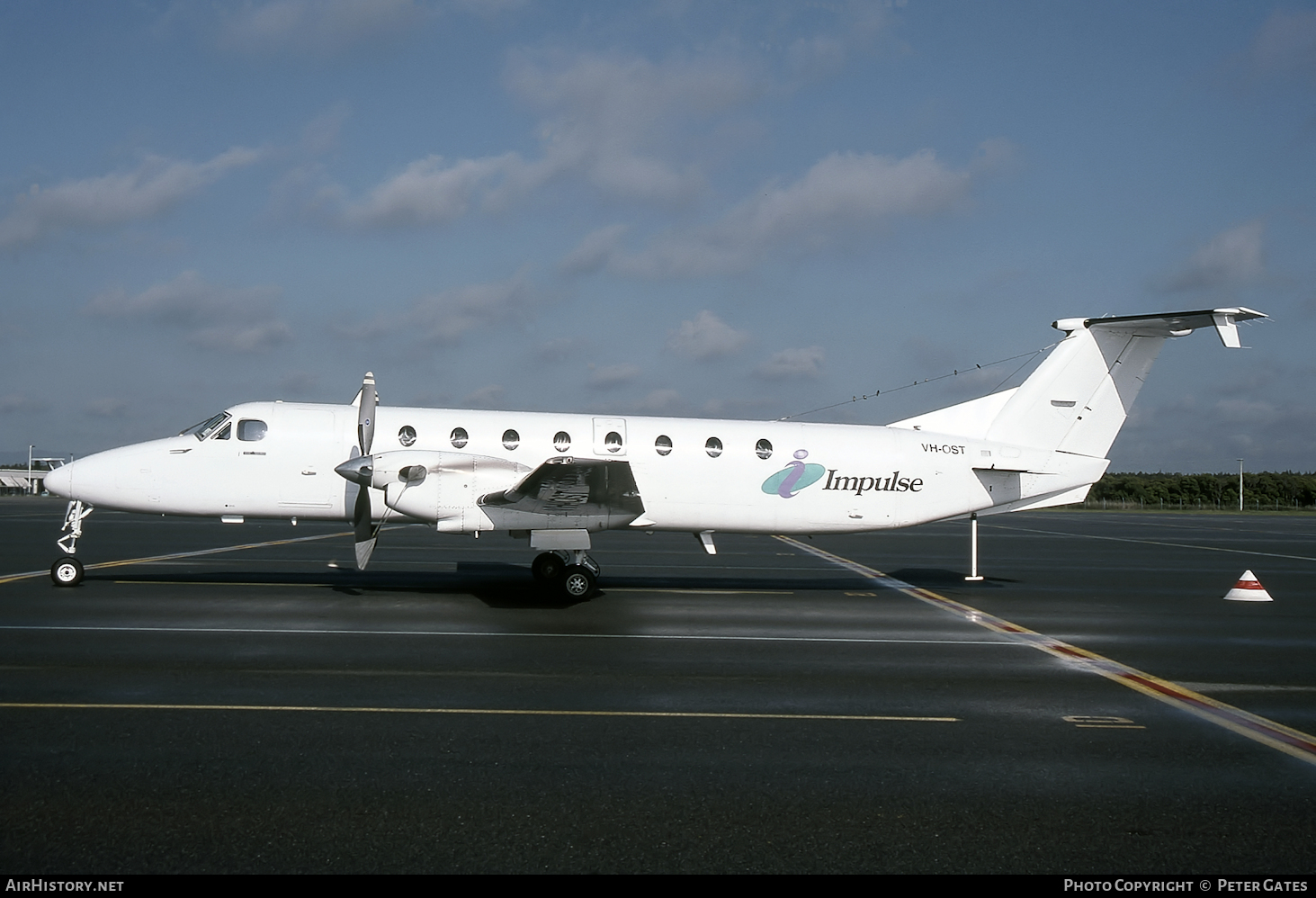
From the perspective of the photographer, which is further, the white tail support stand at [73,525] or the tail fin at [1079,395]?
the tail fin at [1079,395]

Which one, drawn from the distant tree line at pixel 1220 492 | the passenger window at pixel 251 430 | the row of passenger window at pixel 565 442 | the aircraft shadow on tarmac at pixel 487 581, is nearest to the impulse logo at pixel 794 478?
the row of passenger window at pixel 565 442

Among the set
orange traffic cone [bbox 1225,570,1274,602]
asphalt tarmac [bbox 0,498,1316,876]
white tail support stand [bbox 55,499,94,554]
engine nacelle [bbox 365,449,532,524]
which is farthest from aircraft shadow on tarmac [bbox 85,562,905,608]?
orange traffic cone [bbox 1225,570,1274,602]

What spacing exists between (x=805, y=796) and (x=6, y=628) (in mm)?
10092

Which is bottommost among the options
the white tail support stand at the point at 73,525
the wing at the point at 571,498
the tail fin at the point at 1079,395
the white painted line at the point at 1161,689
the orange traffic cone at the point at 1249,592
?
the white painted line at the point at 1161,689

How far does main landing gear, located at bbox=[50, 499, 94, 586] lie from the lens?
14.7 meters

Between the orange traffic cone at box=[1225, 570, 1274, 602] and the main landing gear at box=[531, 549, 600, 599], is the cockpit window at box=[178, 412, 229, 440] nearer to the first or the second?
the main landing gear at box=[531, 549, 600, 599]

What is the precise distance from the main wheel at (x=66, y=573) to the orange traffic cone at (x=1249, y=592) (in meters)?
19.6

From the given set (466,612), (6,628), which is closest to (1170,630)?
(466,612)

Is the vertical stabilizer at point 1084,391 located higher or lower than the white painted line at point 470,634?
higher

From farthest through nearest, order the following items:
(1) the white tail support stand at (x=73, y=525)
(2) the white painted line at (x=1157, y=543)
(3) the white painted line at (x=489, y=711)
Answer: (2) the white painted line at (x=1157, y=543)
(1) the white tail support stand at (x=73, y=525)
(3) the white painted line at (x=489, y=711)

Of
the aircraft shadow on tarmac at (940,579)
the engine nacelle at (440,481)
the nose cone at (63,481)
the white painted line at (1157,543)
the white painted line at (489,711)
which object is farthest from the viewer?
the white painted line at (1157,543)

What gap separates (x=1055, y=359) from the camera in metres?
17.8

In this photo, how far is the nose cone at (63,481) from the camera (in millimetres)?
15102

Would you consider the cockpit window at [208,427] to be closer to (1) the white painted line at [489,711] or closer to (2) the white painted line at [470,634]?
(2) the white painted line at [470,634]
